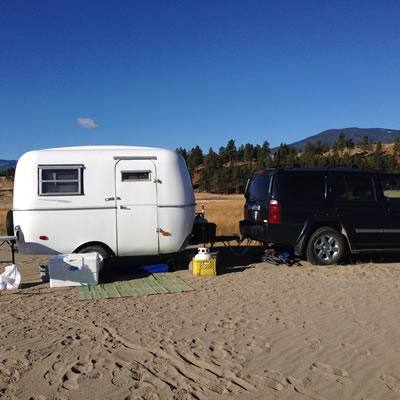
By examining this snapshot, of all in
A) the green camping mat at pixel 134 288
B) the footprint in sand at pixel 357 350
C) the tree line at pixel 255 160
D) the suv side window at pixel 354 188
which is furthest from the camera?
the tree line at pixel 255 160

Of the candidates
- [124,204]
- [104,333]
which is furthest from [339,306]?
[124,204]

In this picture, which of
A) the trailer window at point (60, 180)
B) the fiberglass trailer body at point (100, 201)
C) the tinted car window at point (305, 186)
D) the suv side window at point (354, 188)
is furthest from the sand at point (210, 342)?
the suv side window at point (354, 188)

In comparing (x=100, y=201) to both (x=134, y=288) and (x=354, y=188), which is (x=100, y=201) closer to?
(x=134, y=288)

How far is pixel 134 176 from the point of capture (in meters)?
8.49

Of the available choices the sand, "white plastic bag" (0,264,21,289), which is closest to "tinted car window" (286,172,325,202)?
Result: the sand

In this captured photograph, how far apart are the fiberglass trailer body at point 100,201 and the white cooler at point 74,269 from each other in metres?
0.60

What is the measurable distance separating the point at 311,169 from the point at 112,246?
453 cm

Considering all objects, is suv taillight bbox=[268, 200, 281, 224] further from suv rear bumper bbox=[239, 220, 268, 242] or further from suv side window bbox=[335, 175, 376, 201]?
suv side window bbox=[335, 175, 376, 201]

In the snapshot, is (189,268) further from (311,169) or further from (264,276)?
(311,169)

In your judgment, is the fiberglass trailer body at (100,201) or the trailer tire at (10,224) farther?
the trailer tire at (10,224)

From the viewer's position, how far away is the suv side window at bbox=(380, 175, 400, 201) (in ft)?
31.0

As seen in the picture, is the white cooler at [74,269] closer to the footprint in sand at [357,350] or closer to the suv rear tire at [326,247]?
the suv rear tire at [326,247]

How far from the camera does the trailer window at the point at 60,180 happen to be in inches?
323

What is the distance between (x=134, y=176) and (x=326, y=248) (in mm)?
4381
